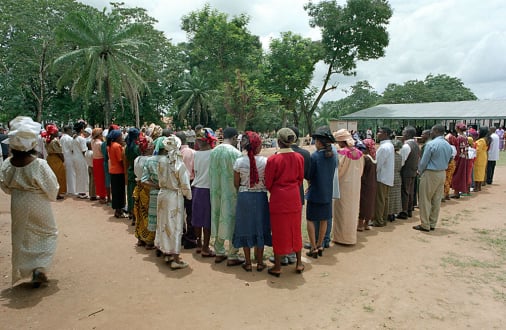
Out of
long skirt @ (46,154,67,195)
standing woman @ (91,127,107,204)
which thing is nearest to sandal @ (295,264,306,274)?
standing woman @ (91,127,107,204)

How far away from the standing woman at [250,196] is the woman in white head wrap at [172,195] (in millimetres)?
684

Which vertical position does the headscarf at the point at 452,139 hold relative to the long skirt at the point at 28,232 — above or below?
above

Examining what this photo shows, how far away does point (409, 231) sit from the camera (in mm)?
6344

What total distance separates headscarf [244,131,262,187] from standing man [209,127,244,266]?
0.33m

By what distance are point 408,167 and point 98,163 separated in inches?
253

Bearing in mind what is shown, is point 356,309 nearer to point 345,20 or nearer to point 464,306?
point 464,306

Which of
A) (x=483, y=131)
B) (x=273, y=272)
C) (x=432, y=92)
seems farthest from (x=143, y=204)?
(x=432, y=92)

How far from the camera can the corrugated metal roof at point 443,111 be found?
983 inches

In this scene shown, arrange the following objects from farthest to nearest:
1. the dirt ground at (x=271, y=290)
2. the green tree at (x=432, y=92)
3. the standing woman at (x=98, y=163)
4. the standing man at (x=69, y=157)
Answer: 1. the green tree at (x=432, y=92)
2. the standing man at (x=69, y=157)
3. the standing woman at (x=98, y=163)
4. the dirt ground at (x=271, y=290)

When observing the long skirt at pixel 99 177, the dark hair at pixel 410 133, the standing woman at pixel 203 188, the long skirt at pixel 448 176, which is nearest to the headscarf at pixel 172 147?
the standing woman at pixel 203 188

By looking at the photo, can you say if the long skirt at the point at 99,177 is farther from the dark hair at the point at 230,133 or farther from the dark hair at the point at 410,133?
the dark hair at the point at 410,133

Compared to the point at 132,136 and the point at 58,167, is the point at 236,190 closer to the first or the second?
the point at 132,136

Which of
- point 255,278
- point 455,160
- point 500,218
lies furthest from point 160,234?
point 455,160

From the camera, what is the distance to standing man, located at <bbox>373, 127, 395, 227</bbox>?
20.6 ft
